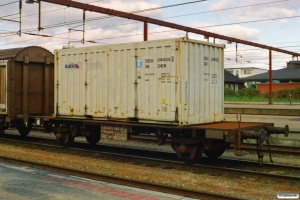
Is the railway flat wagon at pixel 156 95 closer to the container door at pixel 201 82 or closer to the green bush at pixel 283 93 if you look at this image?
the container door at pixel 201 82

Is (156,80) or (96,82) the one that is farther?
(96,82)

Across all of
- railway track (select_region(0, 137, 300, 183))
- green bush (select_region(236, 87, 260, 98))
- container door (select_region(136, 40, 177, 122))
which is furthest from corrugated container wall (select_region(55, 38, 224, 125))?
green bush (select_region(236, 87, 260, 98))

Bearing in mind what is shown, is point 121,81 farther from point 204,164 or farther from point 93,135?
point 204,164

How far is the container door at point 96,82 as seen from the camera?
13.1 meters

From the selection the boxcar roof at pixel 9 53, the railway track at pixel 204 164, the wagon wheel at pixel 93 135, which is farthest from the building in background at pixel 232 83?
the railway track at pixel 204 164

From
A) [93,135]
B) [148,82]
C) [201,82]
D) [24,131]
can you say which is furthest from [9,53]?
[201,82]

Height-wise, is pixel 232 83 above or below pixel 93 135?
above

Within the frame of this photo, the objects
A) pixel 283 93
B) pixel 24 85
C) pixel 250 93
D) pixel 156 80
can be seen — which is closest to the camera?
pixel 156 80

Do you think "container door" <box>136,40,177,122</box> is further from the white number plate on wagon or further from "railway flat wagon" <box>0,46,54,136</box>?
"railway flat wagon" <box>0,46,54,136</box>

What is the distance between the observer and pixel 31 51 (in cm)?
1652

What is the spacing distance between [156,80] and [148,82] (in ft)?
1.07

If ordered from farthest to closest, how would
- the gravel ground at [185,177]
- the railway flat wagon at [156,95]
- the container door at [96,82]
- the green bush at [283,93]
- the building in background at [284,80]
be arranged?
the building in background at [284,80] < the green bush at [283,93] < the container door at [96,82] < the railway flat wagon at [156,95] < the gravel ground at [185,177]

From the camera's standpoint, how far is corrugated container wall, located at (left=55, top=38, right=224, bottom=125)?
440 inches

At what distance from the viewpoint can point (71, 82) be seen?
14.2 metres
